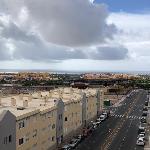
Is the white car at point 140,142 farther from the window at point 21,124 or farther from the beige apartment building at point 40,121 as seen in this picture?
the window at point 21,124

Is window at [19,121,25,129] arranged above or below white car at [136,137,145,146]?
Result: above

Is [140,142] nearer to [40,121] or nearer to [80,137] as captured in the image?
[80,137]

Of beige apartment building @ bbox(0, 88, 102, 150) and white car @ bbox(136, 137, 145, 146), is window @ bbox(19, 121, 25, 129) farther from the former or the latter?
white car @ bbox(136, 137, 145, 146)

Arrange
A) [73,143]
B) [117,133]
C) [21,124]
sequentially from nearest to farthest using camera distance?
[21,124] < [73,143] < [117,133]

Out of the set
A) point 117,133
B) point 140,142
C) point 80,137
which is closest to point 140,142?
point 140,142

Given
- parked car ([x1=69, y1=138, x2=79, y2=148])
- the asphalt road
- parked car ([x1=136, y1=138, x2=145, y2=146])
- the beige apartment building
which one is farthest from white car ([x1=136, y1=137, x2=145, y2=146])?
the beige apartment building

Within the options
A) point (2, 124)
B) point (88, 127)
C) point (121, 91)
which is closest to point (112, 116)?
point (88, 127)
